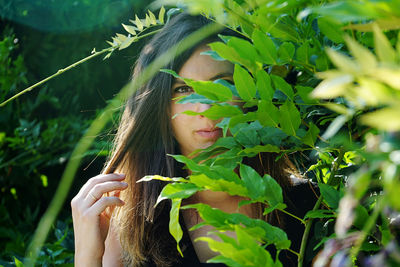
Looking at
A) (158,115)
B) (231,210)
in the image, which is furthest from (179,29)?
(231,210)

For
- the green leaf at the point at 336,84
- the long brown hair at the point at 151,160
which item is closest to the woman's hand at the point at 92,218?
the long brown hair at the point at 151,160

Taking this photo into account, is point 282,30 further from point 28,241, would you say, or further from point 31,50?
point 31,50

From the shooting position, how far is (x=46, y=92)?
7.93 feet

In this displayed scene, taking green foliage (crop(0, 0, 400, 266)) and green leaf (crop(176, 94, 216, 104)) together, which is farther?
green leaf (crop(176, 94, 216, 104))

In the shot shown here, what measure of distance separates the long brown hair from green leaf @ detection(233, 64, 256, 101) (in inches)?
32.9

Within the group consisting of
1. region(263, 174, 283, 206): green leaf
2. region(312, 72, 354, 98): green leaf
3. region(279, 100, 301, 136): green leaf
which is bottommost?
region(263, 174, 283, 206): green leaf

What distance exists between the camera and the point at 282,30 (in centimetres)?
66

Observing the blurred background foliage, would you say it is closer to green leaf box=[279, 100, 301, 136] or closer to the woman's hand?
the woman's hand

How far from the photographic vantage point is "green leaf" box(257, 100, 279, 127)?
2.22ft

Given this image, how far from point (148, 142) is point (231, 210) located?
312 millimetres

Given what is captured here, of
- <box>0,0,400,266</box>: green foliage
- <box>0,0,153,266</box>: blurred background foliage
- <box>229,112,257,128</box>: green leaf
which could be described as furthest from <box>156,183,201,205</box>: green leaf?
<box>0,0,153,266</box>: blurred background foliage

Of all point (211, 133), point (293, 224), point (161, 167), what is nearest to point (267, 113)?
point (211, 133)

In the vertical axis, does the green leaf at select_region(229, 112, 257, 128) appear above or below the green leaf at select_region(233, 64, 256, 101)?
below

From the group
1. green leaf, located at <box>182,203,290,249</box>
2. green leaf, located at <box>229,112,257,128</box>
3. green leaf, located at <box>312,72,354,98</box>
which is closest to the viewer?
green leaf, located at <box>312,72,354,98</box>
